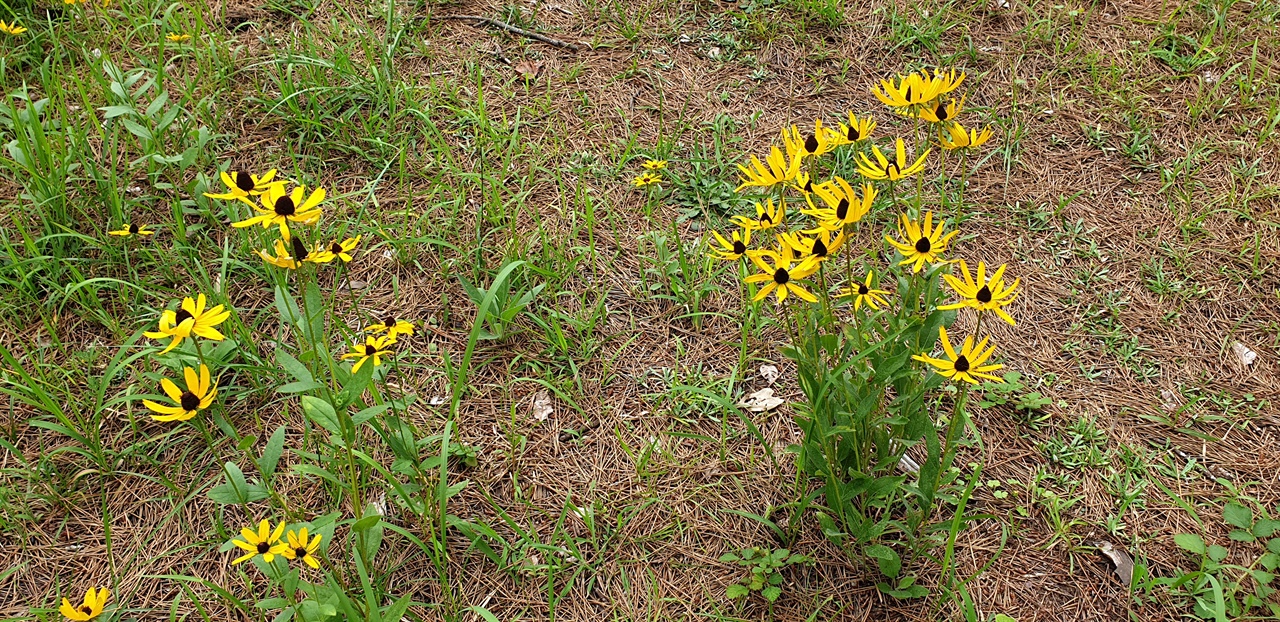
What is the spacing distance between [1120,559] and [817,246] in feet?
3.21

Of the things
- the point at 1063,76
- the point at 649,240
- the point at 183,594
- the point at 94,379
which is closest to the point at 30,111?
the point at 94,379

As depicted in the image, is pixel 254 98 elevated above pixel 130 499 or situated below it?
above

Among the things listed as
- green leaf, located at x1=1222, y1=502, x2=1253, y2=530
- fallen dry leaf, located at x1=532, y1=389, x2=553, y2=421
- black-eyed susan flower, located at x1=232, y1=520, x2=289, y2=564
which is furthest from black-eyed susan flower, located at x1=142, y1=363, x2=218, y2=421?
green leaf, located at x1=1222, y1=502, x2=1253, y2=530

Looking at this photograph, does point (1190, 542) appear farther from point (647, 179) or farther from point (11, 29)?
point (11, 29)

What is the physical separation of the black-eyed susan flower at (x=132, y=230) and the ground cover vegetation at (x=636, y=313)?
0.01m

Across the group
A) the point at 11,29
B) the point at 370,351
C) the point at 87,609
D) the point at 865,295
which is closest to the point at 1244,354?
the point at 865,295

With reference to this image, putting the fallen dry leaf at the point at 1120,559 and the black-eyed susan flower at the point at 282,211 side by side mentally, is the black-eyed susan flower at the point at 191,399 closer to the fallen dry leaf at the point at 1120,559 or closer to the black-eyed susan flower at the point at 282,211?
the black-eyed susan flower at the point at 282,211

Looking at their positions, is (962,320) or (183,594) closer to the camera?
(183,594)

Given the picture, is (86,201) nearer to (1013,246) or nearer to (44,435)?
(44,435)

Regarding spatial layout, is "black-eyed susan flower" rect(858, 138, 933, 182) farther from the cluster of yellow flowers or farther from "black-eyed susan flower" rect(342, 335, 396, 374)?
"black-eyed susan flower" rect(342, 335, 396, 374)

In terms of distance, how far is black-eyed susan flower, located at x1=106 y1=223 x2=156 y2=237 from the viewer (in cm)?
210

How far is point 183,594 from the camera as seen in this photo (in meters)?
1.61

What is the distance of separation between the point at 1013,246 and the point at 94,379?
2.40 m

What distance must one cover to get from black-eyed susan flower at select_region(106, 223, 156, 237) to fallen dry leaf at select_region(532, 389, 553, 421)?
3.69 ft
